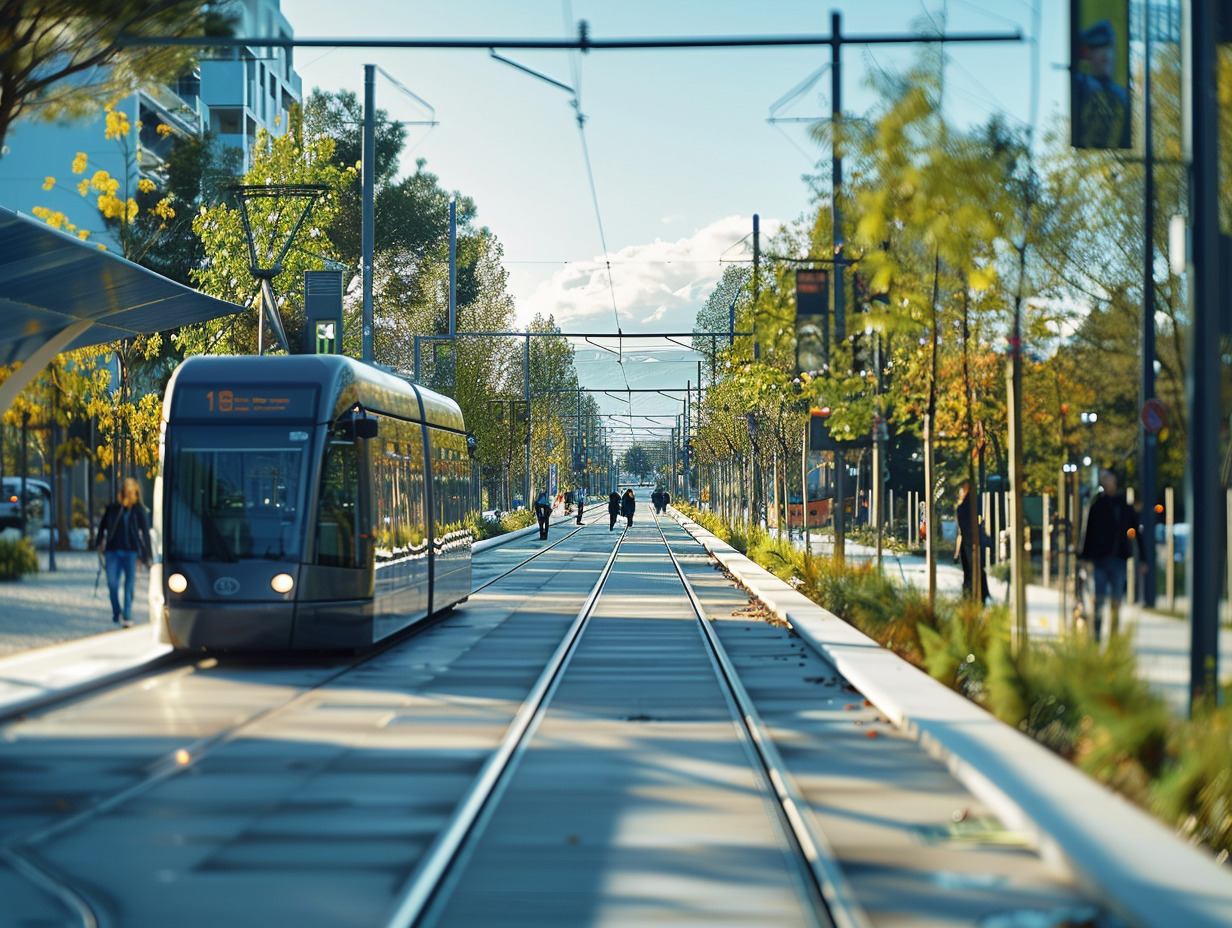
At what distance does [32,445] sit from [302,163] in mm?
10778

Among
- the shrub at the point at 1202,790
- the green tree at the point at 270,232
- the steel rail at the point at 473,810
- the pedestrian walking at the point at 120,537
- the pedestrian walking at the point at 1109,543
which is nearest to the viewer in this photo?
the steel rail at the point at 473,810

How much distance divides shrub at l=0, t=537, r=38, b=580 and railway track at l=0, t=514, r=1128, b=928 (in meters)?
13.5

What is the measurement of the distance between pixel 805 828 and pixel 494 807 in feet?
5.85

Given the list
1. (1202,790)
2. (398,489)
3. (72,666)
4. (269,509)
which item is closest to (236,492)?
(269,509)

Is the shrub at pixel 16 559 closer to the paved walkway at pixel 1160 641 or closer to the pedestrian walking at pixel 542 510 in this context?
the paved walkway at pixel 1160 641

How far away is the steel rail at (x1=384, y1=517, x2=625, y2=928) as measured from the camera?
662 cm

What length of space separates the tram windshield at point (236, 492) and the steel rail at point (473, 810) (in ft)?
9.90

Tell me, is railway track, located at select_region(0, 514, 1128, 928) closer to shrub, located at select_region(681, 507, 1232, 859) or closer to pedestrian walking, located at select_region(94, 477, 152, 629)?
shrub, located at select_region(681, 507, 1232, 859)

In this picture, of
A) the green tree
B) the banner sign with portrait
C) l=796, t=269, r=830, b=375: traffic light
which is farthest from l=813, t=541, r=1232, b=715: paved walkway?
the green tree

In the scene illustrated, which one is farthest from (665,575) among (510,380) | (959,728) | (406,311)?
(510,380)

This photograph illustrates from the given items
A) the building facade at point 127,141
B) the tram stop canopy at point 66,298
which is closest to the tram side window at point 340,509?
the tram stop canopy at point 66,298

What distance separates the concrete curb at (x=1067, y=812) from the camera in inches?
251

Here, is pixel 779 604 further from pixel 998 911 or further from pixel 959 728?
pixel 998 911

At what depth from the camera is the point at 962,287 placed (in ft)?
58.5
